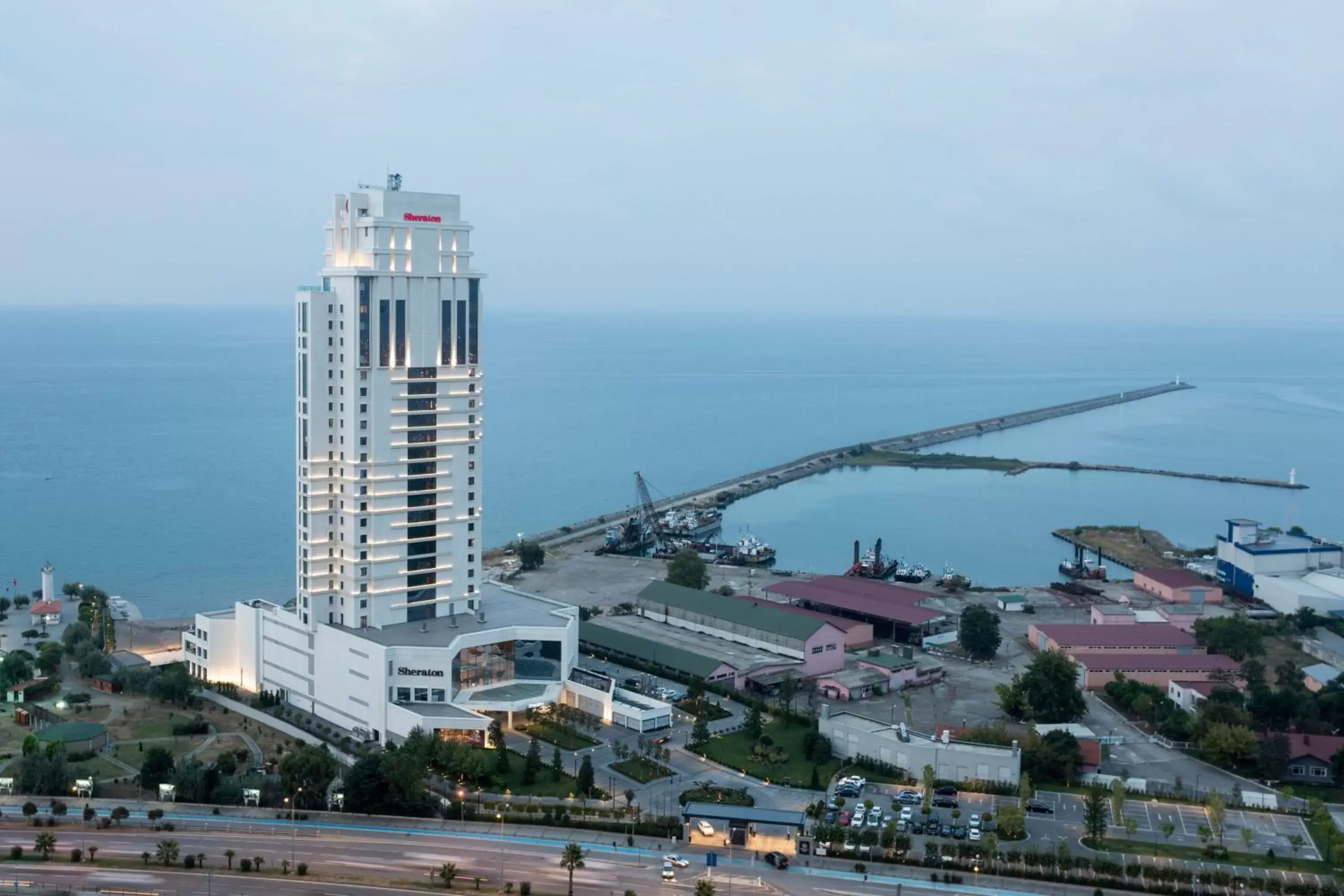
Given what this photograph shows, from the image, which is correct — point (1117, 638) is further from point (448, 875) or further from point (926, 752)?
point (448, 875)

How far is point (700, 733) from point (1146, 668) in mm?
11534

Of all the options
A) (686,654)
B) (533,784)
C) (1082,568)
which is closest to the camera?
Answer: (533,784)

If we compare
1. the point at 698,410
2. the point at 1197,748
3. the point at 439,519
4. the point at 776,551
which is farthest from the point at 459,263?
the point at 698,410

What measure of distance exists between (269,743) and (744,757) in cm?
937

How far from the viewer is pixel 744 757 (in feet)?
80.7

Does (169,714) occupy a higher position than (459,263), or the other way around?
(459,263)

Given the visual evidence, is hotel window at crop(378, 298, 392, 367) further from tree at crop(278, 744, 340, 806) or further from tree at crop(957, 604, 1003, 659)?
tree at crop(957, 604, 1003, 659)

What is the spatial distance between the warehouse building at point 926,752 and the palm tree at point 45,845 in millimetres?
13545

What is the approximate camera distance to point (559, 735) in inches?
994

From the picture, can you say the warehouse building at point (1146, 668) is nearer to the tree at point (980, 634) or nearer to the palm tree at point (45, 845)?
the tree at point (980, 634)

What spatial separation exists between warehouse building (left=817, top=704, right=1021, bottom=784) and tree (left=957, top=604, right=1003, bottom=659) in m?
7.82

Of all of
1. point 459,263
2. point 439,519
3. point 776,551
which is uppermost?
point 459,263

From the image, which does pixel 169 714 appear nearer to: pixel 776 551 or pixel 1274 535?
pixel 776 551

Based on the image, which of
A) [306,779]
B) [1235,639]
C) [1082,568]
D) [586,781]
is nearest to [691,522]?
[1082,568]
